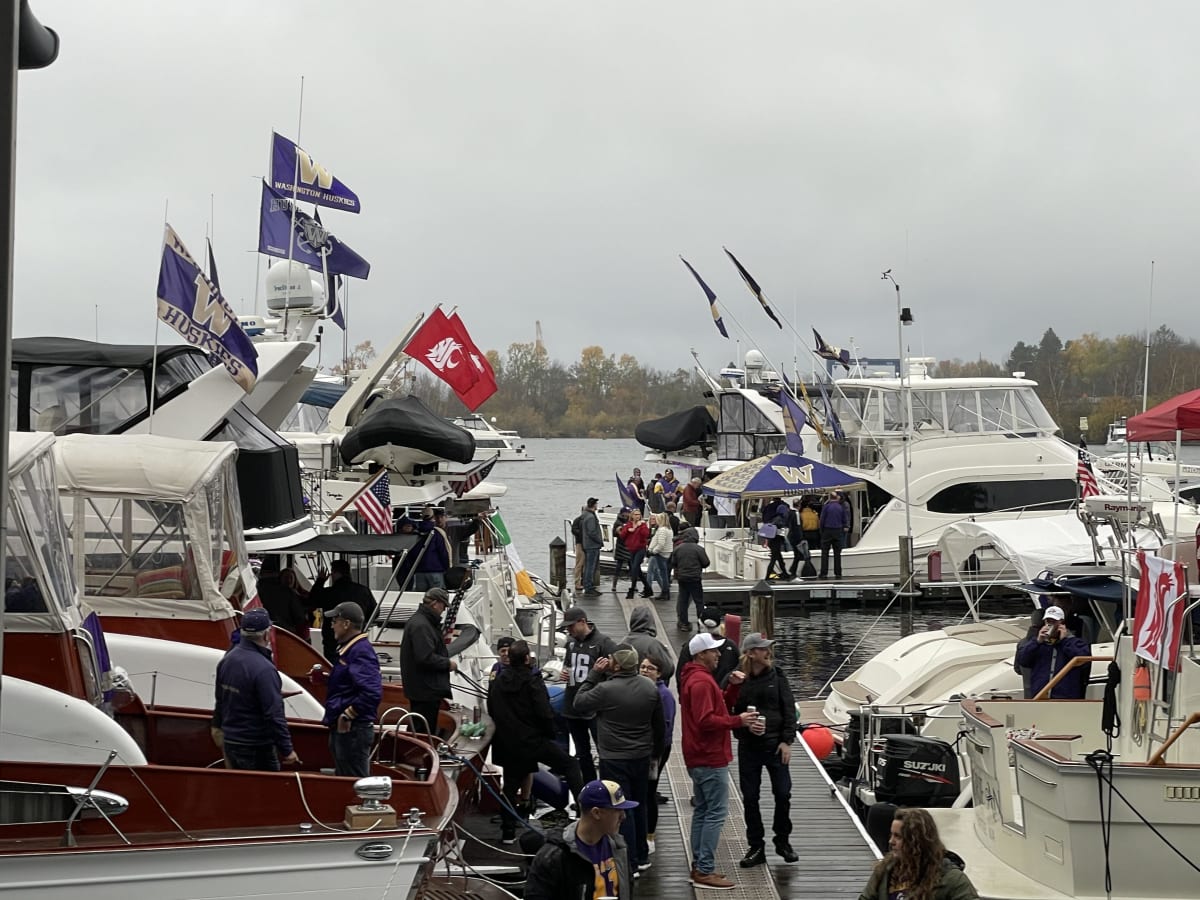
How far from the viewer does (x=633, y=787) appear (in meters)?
9.90

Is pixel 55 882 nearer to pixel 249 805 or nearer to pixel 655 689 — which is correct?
pixel 249 805

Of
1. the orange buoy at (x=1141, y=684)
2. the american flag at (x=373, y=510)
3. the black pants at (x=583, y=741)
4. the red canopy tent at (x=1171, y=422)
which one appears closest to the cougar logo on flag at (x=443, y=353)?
the american flag at (x=373, y=510)

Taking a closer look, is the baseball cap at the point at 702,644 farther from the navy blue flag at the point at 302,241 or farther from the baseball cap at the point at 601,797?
the navy blue flag at the point at 302,241

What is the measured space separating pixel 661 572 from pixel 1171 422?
1615 cm

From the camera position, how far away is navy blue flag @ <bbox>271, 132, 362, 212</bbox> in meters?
22.5

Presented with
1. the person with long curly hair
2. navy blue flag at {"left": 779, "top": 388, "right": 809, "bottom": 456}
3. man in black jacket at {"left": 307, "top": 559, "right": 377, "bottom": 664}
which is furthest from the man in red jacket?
navy blue flag at {"left": 779, "top": 388, "right": 809, "bottom": 456}

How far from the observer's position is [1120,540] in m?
14.2

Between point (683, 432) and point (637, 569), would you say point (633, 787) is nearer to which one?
point (637, 569)

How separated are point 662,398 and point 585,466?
900cm

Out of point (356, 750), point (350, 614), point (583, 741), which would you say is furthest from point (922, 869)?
point (583, 741)


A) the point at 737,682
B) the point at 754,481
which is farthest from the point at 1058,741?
the point at 754,481

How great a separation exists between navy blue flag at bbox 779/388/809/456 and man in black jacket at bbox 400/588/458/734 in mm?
21808

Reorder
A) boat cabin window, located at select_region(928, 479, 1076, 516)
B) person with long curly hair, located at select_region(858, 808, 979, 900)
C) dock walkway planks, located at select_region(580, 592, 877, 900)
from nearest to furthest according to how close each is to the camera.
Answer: person with long curly hair, located at select_region(858, 808, 979, 900) < dock walkway planks, located at select_region(580, 592, 877, 900) < boat cabin window, located at select_region(928, 479, 1076, 516)

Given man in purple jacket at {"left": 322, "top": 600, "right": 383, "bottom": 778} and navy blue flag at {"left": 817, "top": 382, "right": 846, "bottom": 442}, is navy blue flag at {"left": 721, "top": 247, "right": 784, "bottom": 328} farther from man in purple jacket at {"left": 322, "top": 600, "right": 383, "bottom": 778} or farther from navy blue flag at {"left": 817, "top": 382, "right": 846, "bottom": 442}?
man in purple jacket at {"left": 322, "top": 600, "right": 383, "bottom": 778}
